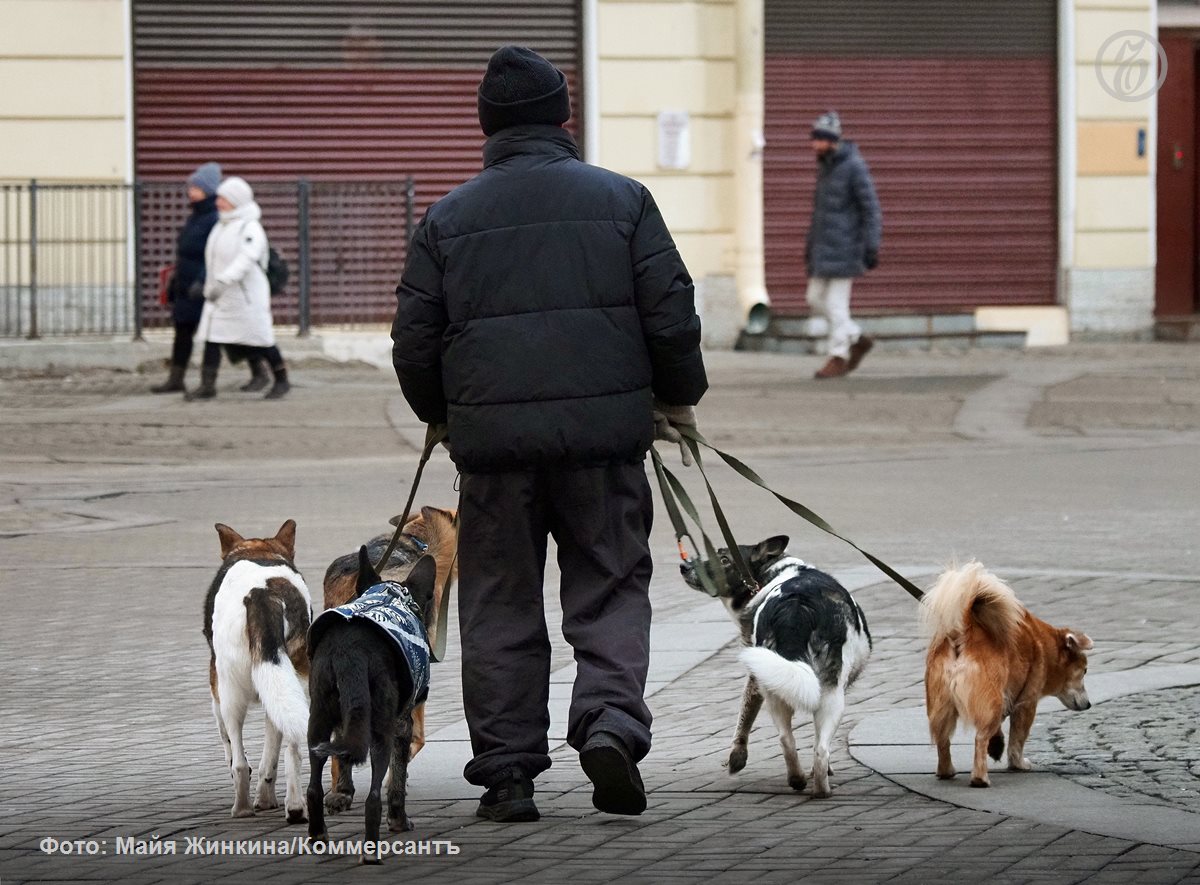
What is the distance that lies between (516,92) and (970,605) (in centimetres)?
188

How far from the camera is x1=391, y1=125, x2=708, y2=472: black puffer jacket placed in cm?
519

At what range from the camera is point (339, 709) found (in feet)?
15.7

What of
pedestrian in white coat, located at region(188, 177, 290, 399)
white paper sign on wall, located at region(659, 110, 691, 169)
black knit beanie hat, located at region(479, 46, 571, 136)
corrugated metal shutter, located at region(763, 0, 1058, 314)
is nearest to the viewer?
black knit beanie hat, located at region(479, 46, 571, 136)

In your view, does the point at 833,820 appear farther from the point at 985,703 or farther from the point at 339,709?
the point at 339,709

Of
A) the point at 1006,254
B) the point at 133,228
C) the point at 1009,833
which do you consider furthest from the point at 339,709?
the point at 1006,254

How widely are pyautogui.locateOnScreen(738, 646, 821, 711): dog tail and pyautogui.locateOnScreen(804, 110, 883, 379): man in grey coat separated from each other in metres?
12.8

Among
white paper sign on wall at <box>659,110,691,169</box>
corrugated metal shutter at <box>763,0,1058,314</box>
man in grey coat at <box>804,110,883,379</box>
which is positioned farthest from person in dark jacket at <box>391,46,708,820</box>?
corrugated metal shutter at <box>763,0,1058,314</box>

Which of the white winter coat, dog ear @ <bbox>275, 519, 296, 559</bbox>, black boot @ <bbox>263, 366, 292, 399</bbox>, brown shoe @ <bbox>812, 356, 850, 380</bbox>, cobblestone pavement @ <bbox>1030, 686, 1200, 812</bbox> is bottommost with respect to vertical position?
cobblestone pavement @ <bbox>1030, 686, 1200, 812</bbox>

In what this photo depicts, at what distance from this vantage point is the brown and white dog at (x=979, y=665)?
5.51 m

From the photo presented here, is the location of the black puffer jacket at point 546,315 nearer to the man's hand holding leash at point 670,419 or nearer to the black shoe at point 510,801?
the man's hand holding leash at point 670,419

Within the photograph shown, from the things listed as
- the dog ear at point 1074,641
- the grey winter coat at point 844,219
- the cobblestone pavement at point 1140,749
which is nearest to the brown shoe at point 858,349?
the grey winter coat at point 844,219

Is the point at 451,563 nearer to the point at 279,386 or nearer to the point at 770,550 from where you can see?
the point at 770,550

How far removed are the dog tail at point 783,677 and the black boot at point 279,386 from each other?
11.4 meters

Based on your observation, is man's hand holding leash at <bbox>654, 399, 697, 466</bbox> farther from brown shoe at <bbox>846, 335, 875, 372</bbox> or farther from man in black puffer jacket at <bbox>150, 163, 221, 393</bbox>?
brown shoe at <bbox>846, 335, 875, 372</bbox>
